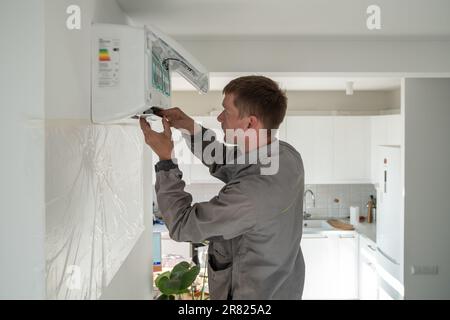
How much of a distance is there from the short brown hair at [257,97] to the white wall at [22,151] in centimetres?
54

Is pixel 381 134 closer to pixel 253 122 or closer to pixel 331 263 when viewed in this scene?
pixel 331 263

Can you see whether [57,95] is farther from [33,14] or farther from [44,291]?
[44,291]

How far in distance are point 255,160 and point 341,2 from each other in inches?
32.7

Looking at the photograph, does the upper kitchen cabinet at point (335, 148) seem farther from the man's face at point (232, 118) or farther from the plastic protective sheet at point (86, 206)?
the man's face at point (232, 118)

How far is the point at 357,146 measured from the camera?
4.95m

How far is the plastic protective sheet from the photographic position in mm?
936

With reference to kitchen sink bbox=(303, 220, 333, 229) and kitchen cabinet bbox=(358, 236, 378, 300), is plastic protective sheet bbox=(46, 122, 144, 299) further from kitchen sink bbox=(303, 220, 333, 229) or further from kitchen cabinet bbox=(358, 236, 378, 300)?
kitchen sink bbox=(303, 220, 333, 229)

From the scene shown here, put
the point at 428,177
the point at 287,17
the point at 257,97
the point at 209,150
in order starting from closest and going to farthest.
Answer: the point at 257,97 < the point at 209,150 < the point at 287,17 < the point at 428,177

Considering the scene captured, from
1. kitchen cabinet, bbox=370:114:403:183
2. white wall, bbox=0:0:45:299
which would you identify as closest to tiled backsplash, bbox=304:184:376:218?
kitchen cabinet, bbox=370:114:403:183

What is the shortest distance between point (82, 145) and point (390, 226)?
3.08 meters

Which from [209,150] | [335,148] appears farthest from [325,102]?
[209,150]

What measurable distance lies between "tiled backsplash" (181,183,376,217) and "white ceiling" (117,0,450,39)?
3114mm

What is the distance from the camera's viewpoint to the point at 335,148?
195 inches

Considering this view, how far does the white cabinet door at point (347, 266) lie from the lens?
4.64m
